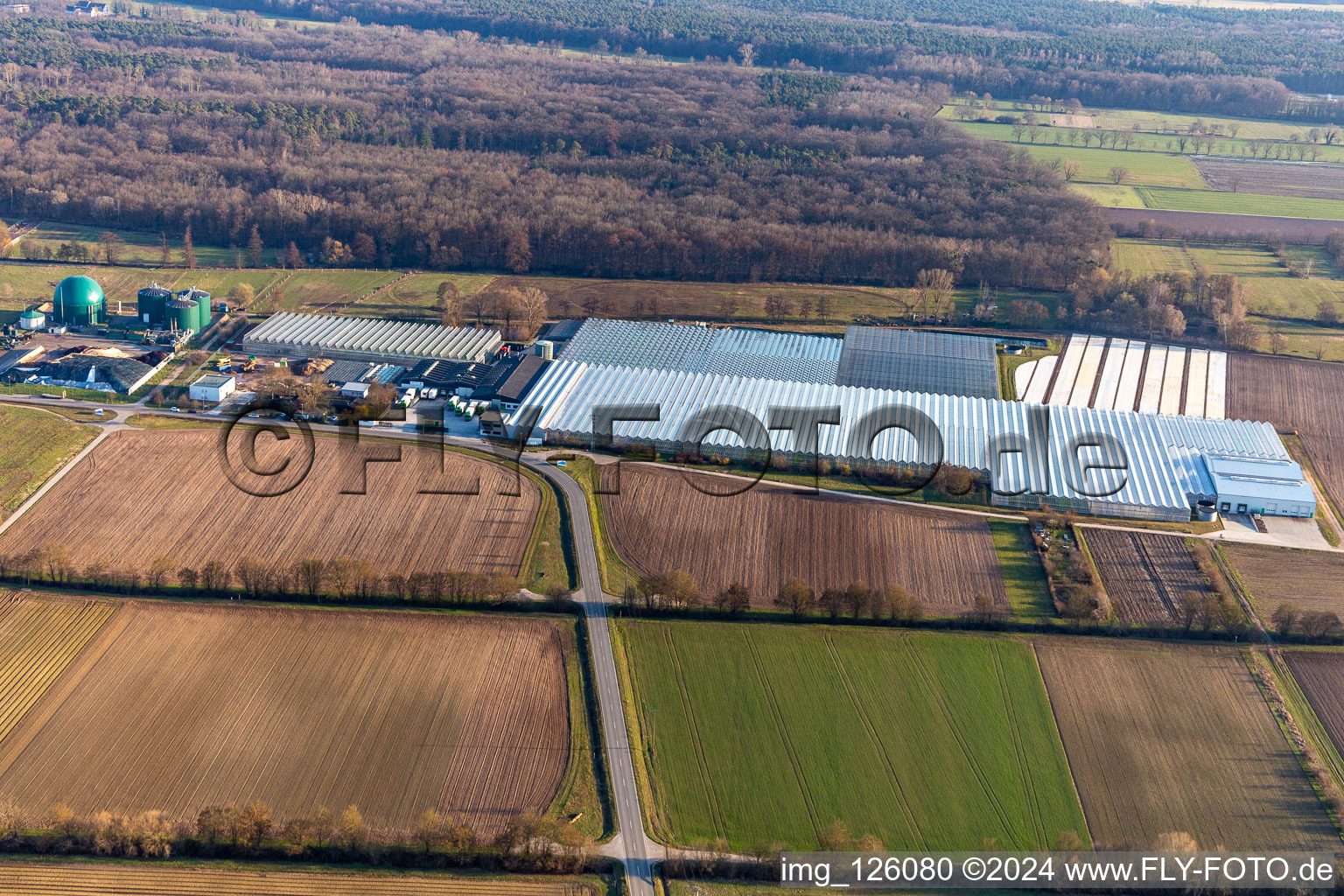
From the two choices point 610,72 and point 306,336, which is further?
point 610,72

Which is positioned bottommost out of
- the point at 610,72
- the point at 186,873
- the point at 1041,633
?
the point at 186,873

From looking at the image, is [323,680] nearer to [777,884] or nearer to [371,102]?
[777,884]

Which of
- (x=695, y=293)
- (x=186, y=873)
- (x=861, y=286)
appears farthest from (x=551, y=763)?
(x=861, y=286)

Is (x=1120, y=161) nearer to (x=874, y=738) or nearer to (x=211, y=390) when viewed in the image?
(x=211, y=390)

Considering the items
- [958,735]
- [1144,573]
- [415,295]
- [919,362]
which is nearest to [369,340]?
[415,295]

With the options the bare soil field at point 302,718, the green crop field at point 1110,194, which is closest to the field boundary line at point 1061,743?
the bare soil field at point 302,718

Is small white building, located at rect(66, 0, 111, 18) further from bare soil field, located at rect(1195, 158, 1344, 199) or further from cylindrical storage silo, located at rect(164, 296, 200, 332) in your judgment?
bare soil field, located at rect(1195, 158, 1344, 199)
